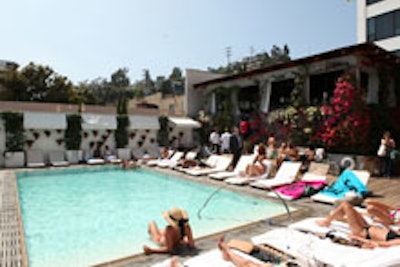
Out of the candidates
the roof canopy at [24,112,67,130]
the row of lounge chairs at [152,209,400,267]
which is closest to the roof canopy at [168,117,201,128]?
the roof canopy at [24,112,67,130]

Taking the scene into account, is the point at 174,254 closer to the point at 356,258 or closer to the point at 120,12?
the point at 356,258

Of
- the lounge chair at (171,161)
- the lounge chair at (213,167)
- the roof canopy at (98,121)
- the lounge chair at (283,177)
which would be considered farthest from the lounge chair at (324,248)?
the roof canopy at (98,121)

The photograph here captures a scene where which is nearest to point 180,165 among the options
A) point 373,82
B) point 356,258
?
point 373,82

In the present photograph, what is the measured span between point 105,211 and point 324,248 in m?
5.80

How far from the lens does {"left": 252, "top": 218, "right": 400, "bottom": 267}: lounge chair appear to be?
3109 mm

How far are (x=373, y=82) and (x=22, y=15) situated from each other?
14.7 meters

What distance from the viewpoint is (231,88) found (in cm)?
1661

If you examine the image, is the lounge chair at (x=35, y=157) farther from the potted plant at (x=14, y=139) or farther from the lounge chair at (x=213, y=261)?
the lounge chair at (x=213, y=261)

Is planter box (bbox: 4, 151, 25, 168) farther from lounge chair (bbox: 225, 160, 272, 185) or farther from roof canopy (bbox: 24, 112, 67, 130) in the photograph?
lounge chair (bbox: 225, 160, 272, 185)

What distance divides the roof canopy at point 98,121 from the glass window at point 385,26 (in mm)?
19524

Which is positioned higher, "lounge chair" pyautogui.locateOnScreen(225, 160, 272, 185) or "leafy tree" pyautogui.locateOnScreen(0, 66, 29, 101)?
"leafy tree" pyautogui.locateOnScreen(0, 66, 29, 101)

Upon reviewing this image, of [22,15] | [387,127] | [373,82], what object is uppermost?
[22,15]

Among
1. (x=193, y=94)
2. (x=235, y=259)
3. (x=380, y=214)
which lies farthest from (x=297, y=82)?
(x=235, y=259)

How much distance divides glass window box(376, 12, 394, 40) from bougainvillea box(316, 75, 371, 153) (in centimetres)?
1242
